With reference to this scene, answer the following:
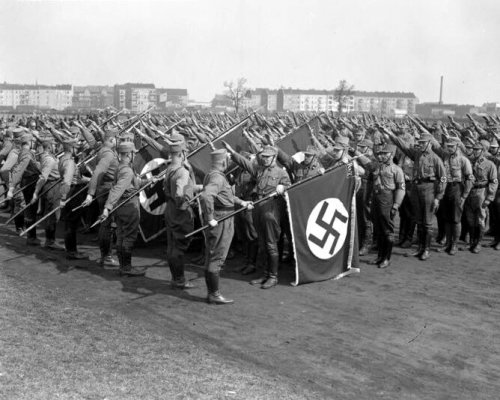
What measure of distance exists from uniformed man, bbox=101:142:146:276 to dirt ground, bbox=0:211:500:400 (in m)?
0.39

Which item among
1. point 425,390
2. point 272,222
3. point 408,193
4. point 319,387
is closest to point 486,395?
point 425,390

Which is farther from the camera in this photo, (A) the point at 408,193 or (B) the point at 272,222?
(A) the point at 408,193

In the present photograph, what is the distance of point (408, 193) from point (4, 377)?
9339 millimetres

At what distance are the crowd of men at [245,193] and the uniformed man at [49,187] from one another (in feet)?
0.07

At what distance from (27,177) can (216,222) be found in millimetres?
6281

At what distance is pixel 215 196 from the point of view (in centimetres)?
880

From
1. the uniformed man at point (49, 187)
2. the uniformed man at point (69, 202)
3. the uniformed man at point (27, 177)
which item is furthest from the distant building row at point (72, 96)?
the uniformed man at point (69, 202)

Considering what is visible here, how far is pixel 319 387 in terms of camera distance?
19.4 ft

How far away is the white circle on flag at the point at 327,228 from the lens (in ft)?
32.0

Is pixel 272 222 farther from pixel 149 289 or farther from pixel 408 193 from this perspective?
pixel 408 193

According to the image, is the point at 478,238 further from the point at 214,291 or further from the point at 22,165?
the point at 22,165

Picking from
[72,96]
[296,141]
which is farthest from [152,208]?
[72,96]

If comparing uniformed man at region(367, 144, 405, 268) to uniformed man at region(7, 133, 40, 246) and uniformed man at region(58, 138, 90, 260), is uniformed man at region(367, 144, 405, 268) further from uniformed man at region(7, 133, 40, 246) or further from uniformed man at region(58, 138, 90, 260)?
uniformed man at region(7, 133, 40, 246)

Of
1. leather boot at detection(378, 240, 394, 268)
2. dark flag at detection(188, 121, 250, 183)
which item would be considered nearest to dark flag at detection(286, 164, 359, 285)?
leather boot at detection(378, 240, 394, 268)
